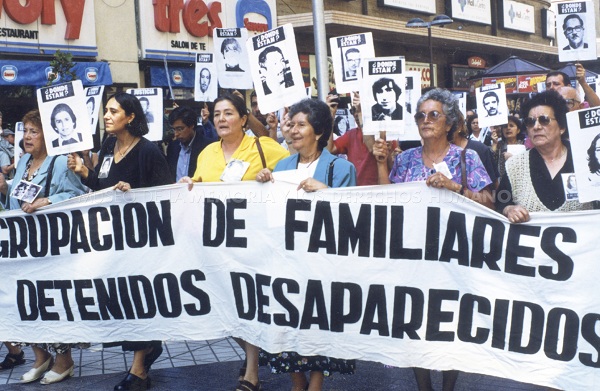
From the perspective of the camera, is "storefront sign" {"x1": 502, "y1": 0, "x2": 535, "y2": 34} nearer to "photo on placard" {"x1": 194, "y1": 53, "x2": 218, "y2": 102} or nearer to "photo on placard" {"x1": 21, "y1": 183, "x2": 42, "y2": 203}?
"photo on placard" {"x1": 194, "y1": 53, "x2": 218, "y2": 102}

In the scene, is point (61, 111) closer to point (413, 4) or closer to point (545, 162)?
point (545, 162)

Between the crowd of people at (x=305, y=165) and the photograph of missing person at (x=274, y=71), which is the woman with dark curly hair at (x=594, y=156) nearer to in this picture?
the crowd of people at (x=305, y=165)

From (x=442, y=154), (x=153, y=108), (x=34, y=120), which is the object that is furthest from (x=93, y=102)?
(x=442, y=154)

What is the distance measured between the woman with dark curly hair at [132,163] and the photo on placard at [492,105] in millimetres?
5311

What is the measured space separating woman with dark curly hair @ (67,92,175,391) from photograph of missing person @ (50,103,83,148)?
130 millimetres

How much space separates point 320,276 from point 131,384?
5.05 ft

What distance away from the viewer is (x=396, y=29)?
2234 cm

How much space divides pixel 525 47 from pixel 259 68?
2365cm

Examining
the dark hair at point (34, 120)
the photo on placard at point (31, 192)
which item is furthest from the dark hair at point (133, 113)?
the photo on placard at point (31, 192)

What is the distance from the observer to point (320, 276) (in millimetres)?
4883

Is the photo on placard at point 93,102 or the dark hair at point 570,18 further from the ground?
the dark hair at point 570,18

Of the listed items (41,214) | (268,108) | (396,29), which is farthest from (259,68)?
(396,29)

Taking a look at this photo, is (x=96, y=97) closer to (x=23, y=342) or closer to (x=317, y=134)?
(x=23, y=342)

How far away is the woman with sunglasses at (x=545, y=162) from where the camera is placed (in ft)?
15.0
